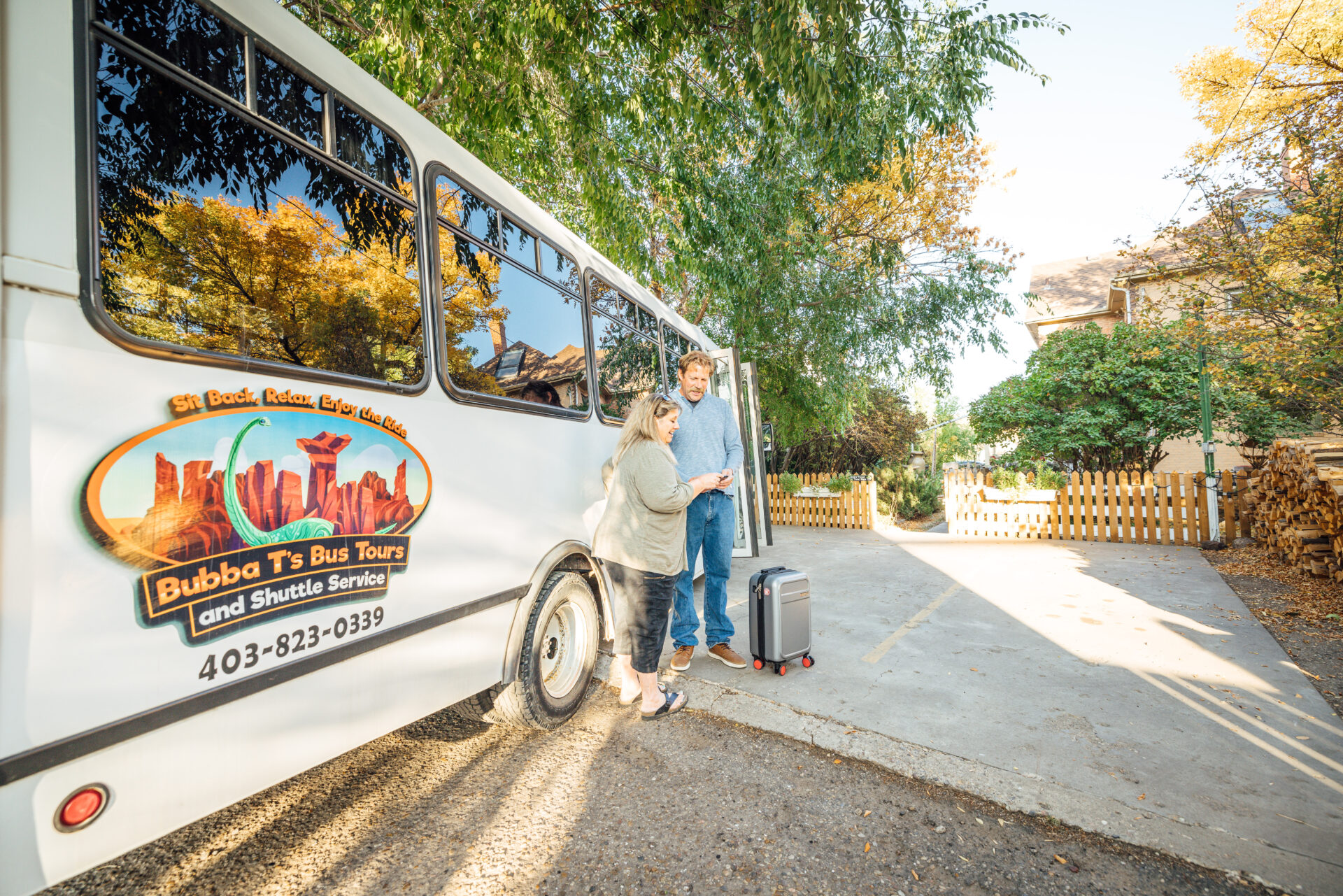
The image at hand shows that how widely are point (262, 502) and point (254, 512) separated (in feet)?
0.12

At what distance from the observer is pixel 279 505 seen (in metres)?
1.69

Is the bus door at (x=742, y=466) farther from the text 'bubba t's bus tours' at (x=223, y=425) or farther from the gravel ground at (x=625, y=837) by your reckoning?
the text 'bubba t's bus tours' at (x=223, y=425)

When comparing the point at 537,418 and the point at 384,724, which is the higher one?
the point at 537,418

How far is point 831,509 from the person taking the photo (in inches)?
490

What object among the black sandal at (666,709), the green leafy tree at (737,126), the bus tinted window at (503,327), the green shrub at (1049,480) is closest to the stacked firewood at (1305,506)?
the green shrub at (1049,480)

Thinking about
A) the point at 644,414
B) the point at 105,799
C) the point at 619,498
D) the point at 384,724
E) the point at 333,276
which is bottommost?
the point at 384,724

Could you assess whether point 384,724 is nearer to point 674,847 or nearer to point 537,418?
point 674,847

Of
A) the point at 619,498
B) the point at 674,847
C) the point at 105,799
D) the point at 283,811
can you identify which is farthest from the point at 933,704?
the point at 105,799

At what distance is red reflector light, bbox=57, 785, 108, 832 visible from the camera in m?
1.26

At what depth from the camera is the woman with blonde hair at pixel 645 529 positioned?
285 cm

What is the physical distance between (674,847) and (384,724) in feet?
3.74

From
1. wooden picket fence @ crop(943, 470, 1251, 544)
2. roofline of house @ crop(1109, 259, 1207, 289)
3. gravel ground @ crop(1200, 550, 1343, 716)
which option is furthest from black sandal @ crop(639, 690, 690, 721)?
wooden picket fence @ crop(943, 470, 1251, 544)

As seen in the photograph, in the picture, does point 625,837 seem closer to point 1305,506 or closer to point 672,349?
point 672,349

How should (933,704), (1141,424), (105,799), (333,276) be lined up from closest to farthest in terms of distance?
(105,799)
(333,276)
(933,704)
(1141,424)
